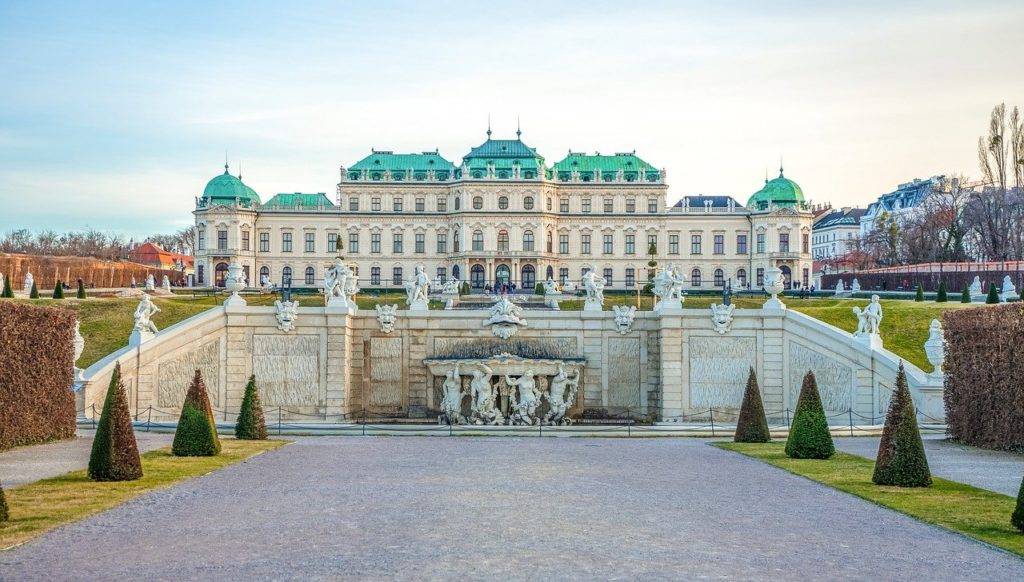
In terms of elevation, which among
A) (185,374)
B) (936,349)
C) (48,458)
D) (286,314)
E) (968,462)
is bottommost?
(968,462)

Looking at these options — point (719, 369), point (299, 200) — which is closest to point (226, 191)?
point (299, 200)

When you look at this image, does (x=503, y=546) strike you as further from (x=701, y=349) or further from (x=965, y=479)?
(x=701, y=349)

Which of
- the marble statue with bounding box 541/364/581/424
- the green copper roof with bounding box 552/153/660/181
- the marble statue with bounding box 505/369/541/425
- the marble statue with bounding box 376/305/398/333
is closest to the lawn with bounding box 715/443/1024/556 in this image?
the marble statue with bounding box 505/369/541/425

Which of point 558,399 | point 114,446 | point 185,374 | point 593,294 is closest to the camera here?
point 114,446

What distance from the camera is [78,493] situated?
1483 centimetres

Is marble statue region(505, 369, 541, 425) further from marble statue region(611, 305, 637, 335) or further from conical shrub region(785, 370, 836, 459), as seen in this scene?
conical shrub region(785, 370, 836, 459)

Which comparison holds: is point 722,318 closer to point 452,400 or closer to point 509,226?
point 452,400

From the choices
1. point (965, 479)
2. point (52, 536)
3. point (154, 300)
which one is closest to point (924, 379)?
point (965, 479)

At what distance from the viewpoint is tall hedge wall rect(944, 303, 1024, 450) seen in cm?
2130

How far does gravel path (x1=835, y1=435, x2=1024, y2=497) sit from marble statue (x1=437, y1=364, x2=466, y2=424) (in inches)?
439

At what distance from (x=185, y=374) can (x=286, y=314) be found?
10.7 feet

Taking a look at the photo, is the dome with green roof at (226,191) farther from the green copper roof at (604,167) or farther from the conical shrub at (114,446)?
the conical shrub at (114,446)

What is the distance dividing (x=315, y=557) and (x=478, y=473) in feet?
22.6

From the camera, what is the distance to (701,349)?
3212cm
